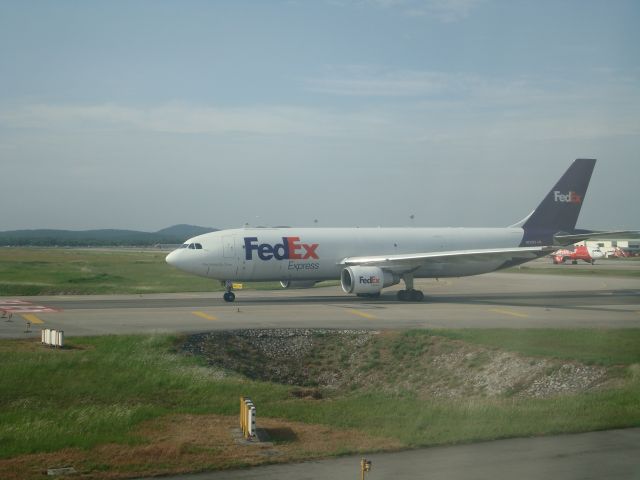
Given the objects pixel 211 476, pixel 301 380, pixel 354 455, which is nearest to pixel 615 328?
pixel 301 380

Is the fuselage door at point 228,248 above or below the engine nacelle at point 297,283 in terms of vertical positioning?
above

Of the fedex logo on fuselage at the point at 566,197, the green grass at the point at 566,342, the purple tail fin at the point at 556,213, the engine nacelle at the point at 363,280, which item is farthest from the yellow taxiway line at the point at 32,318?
the fedex logo on fuselage at the point at 566,197

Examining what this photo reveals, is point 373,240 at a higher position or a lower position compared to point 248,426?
higher

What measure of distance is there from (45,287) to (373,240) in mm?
24350

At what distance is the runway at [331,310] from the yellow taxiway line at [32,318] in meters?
0.05

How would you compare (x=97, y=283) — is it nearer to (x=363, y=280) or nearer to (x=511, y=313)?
(x=363, y=280)

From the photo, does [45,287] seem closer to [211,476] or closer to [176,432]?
[176,432]

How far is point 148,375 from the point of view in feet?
77.5

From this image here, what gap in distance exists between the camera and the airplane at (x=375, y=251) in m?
44.4

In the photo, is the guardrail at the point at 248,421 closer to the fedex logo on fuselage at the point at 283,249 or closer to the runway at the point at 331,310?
the runway at the point at 331,310

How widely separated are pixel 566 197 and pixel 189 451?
41.0 metres

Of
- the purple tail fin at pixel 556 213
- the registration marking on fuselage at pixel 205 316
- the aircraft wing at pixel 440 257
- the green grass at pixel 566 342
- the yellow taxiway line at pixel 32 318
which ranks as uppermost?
the purple tail fin at pixel 556 213

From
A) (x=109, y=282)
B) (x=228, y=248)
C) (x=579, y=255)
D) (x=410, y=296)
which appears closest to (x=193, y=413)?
(x=228, y=248)

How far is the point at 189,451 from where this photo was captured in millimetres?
15961
